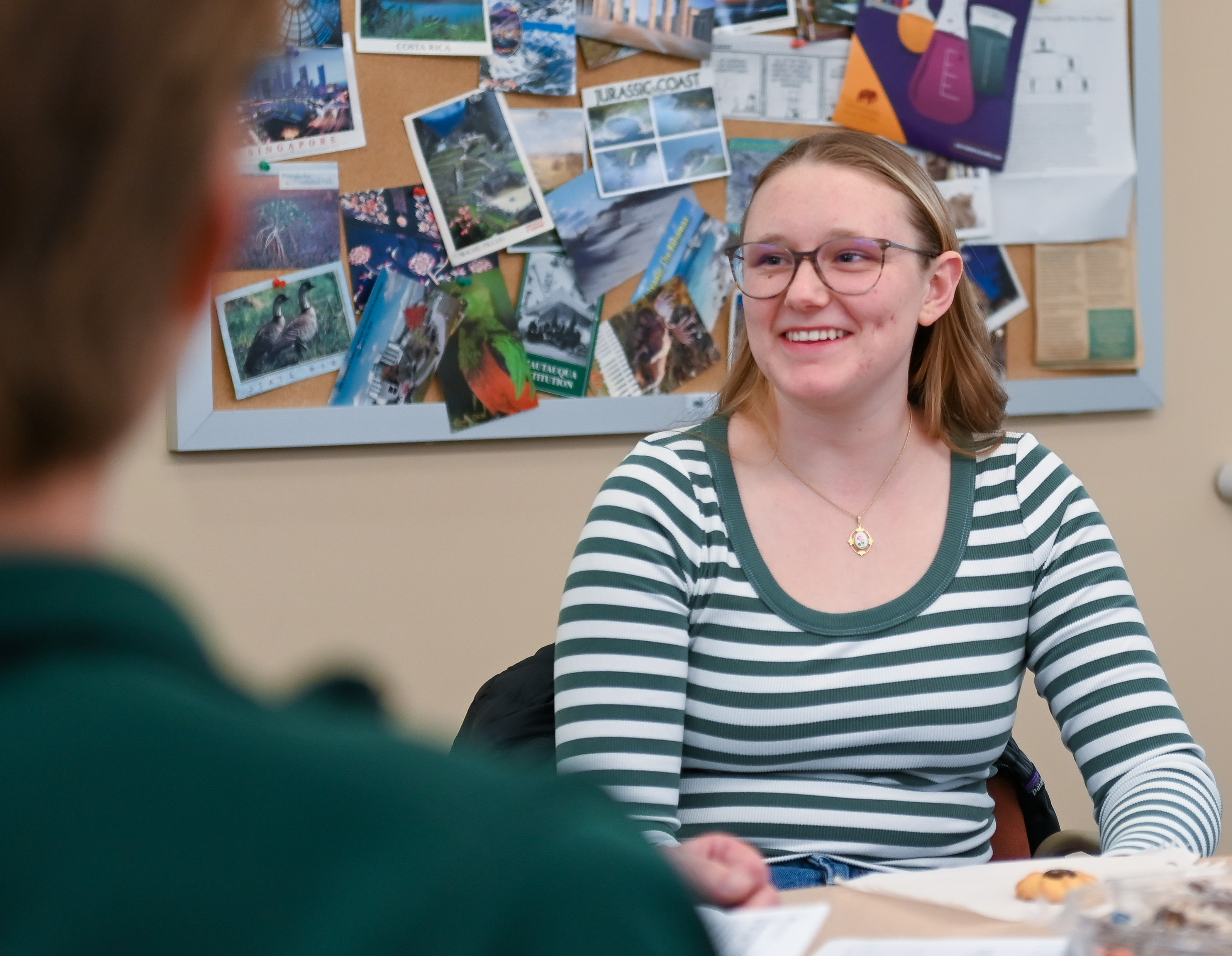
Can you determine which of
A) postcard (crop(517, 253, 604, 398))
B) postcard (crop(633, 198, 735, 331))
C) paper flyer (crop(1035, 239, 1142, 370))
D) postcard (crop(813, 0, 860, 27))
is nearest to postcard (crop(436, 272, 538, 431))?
postcard (crop(517, 253, 604, 398))

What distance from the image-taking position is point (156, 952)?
0.25m

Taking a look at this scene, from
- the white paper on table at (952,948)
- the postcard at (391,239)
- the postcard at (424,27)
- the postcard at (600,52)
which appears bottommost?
the white paper on table at (952,948)

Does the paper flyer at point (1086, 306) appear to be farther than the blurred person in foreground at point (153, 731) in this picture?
Yes

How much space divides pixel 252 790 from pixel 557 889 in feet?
0.22

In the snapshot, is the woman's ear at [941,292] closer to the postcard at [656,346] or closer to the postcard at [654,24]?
the postcard at [656,346]

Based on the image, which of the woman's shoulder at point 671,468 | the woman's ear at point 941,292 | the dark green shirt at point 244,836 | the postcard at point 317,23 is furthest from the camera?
the postcard at point 317,23

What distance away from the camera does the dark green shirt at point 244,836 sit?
0.80ft

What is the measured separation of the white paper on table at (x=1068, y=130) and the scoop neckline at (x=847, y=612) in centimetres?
84

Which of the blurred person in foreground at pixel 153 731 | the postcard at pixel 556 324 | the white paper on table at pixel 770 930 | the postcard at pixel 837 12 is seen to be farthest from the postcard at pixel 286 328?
the blurred person in foreground at pixel 153 731

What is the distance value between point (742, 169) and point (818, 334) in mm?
681

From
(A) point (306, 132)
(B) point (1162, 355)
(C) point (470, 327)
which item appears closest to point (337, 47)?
(A) point (306, 132)

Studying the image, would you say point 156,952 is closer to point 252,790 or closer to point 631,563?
point 252,790

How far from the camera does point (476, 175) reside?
184 cm

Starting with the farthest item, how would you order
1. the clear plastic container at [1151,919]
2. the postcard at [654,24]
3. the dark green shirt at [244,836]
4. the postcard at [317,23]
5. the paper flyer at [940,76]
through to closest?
the paper flyer at [940,76] < the postcard at [654,24] < the postcard at [317,23] < the clear plastic container at [1151,919] < the dark green shirt at [244,836]
